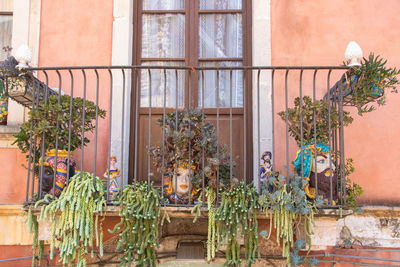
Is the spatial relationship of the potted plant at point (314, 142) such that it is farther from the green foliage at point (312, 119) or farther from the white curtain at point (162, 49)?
the white curtain at point (162, 49)

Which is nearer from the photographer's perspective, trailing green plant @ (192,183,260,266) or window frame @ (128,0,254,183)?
trailing green plant @ (192,183,260,266)

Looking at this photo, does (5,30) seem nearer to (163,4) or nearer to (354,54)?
(163,4)

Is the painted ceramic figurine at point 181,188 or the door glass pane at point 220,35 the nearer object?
the painted ceramic figurine at point 181,188

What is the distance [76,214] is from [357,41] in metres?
3.25

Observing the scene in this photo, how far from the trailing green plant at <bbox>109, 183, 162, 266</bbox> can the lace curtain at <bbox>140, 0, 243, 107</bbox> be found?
135 cm

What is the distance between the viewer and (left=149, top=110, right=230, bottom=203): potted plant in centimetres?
457

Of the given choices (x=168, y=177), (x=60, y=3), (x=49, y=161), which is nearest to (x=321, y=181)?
(x=168, y=177)

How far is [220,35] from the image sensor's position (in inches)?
227

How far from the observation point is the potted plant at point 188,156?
4574 mm

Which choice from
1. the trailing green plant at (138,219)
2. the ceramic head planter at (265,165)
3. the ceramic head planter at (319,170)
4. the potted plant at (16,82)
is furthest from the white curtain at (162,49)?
the ceramic head planter at (319,170)

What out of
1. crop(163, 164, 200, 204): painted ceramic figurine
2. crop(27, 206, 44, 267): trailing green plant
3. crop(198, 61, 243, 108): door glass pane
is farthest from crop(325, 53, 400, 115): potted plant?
crop(27, 206, 44, 267): trailing green plant

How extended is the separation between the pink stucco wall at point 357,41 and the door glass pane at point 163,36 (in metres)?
1.00

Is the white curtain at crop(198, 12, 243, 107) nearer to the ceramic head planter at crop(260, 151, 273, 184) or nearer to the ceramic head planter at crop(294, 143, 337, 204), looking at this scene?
the ceramic head planter at crop(260, 151, 273, 184)

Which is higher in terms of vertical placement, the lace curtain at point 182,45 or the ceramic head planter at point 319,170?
the lace curtain at point 182,45
